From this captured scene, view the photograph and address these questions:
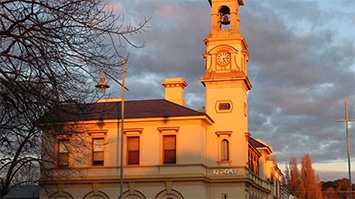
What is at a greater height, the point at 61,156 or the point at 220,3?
the point at 220,3

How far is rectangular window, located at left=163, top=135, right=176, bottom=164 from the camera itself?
41.6 m

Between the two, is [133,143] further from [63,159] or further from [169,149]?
[63,159]

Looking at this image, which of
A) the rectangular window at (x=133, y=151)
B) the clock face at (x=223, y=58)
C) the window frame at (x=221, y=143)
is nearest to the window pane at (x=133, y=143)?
the rectangular window at (x=133, y=151)

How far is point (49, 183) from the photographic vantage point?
4231 centimetres

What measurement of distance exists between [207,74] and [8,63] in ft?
98.5

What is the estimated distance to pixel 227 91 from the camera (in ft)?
144

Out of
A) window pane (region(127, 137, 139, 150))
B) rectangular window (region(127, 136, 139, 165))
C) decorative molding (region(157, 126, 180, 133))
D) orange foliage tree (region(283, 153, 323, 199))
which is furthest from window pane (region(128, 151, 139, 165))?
orange foliage tree (region(283, 153, 323, 199))

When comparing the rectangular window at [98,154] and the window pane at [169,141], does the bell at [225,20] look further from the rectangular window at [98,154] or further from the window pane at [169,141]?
the rectangular window at [98,154]

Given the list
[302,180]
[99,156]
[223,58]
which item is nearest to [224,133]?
[223,58]

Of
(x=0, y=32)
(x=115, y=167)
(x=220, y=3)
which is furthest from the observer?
(x=220, y=3)

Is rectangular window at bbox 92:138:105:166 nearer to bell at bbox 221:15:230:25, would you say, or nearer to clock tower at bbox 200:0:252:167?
clock tower at bbox 200:0:252:167

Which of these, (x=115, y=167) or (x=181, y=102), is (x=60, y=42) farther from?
(x=181, y=102)

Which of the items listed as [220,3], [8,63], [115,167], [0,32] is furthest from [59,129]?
[220,3]

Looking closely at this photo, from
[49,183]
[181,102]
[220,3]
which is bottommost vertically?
[49,183]
